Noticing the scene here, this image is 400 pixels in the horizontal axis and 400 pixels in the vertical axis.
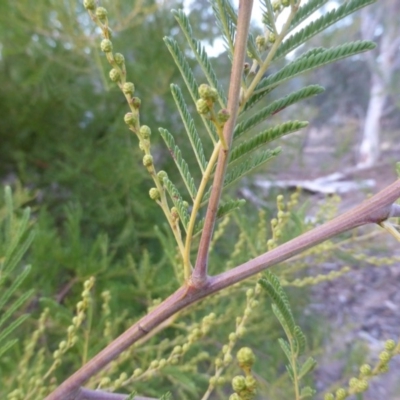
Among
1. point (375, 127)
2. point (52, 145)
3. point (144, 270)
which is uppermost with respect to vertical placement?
point (375, 127)

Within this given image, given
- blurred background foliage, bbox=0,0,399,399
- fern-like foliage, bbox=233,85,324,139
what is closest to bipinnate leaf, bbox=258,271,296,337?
fern-like foliage, bbox=233,85,324,139

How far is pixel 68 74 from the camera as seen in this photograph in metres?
1.33

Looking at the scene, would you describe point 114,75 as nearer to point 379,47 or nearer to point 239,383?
point 239,383

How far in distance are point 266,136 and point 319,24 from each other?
0.23ft

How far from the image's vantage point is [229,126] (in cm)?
22

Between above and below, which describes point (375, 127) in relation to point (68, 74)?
above

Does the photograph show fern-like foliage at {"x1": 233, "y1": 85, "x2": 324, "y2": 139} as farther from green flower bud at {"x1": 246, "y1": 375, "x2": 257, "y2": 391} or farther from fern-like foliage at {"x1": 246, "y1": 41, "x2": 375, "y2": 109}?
green flower bud at {"x1": 246, "y1": 375, "x2": 257, "y2": 391}

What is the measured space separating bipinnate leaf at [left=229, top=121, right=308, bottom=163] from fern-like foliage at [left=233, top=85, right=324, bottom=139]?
1cm

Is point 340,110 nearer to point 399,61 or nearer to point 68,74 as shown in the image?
point 399,61

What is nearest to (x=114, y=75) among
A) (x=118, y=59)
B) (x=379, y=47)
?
(x=118, y=59)

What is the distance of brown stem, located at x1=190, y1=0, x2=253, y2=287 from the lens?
20 centimetres

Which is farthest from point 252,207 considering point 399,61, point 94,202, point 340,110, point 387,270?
point 340,110

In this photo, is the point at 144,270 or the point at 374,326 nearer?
the point at 144,270

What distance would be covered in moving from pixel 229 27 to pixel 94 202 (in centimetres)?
108
